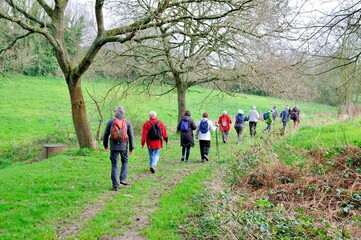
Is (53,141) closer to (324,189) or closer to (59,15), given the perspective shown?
(59,15)

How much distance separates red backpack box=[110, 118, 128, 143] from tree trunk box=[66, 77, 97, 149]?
4869 mm

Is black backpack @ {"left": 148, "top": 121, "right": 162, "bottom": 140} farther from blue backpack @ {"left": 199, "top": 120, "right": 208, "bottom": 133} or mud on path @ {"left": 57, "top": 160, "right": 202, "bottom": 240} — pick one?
blue backpack @ {"left": 199, "top": 120, "right": 208, "bottom": 133}

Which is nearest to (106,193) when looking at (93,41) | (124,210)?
(124,210)

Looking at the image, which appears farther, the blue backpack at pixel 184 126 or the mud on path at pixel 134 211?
the blue backpack at pixel 184 126

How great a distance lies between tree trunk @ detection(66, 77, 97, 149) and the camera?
39.2 ft

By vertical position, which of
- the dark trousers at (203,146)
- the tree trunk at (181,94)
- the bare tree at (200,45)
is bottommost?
the dark trousers at (203,146)

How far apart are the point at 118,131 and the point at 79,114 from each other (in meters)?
5.02

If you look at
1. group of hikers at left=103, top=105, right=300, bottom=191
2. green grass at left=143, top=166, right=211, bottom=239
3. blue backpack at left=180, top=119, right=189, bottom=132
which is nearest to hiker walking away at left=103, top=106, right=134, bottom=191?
group of hikers at left=103, top=105, right=300, bottom=191

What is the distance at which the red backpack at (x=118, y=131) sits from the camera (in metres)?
7.74

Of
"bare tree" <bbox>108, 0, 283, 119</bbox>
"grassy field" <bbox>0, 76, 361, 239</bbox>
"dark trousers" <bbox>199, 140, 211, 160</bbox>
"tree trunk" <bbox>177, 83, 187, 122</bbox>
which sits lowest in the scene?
"grassy field" <bbox>0, 76, 361, 239</bbox>

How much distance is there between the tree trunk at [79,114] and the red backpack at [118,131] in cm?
487

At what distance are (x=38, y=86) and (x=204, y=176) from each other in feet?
104

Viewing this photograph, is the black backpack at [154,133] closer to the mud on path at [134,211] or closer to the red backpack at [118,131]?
the mud on path at [134,211]

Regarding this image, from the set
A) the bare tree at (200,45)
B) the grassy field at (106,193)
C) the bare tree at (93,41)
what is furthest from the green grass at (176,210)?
the bare tree at (93,41)
